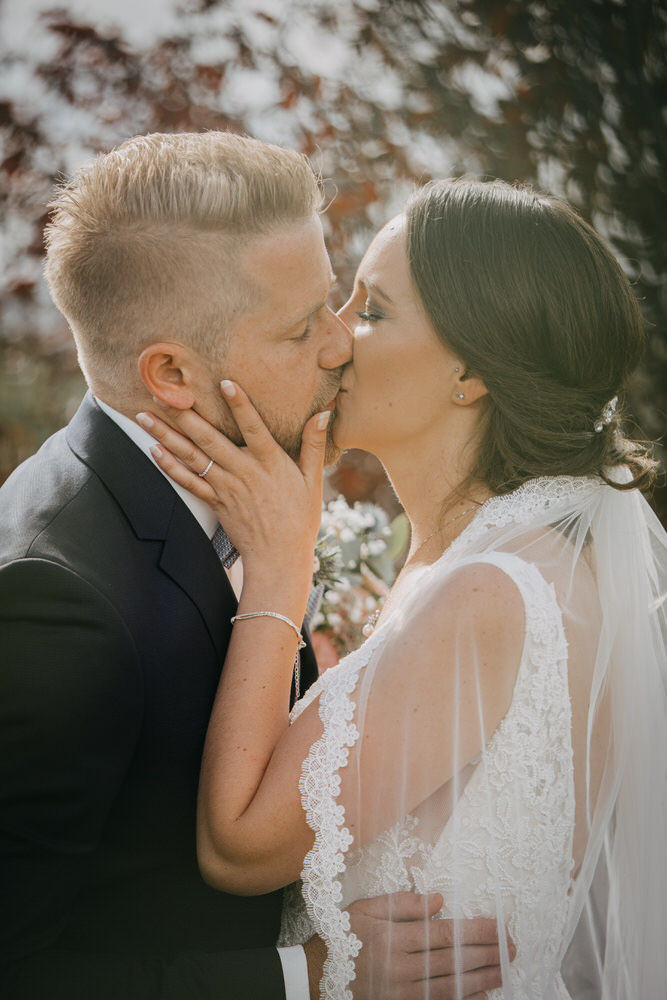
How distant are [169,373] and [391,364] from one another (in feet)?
2.33

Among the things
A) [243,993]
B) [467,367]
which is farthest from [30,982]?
[467,367]

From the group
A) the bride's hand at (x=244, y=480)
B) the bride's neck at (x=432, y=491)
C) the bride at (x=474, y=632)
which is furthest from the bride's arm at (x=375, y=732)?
the bride's neck at (x=432, y=491)

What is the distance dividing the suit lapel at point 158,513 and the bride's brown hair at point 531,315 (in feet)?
3.12

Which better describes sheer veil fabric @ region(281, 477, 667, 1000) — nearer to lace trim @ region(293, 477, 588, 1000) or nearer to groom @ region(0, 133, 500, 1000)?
lace trim @ region(293, 477, 588, 1000)

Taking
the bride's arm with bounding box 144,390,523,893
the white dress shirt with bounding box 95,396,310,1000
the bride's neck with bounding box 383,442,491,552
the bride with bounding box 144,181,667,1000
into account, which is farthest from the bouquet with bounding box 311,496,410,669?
the bride's arm with bounding box 144,390,523,893

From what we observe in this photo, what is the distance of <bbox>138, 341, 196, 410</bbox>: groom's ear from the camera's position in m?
2.44

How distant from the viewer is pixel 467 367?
2.72 meters

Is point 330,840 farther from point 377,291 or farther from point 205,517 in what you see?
point 377,291

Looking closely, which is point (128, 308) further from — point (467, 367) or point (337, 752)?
point (337, 752)

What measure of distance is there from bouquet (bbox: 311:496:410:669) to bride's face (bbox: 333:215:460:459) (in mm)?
707

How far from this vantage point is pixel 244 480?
8.51ft

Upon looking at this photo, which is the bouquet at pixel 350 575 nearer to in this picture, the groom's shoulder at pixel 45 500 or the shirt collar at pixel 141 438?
the shirt collar at pixel 141 438

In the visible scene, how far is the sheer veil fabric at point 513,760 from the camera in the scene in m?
2.16

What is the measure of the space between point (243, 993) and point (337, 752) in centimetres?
62
